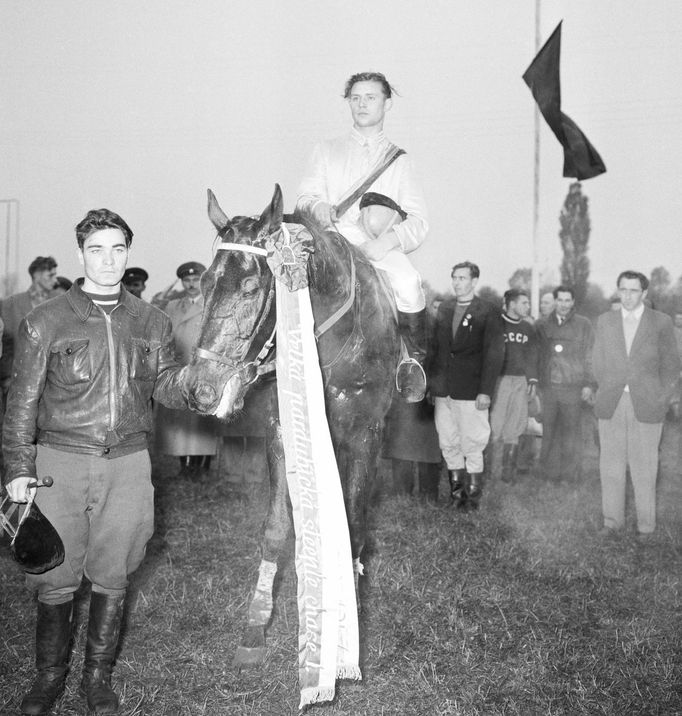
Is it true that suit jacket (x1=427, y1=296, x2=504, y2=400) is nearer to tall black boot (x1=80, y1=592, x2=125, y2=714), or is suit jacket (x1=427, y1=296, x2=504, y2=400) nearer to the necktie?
the necktie

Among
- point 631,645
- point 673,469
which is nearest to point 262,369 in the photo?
point 631,645

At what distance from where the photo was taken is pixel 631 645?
414cm

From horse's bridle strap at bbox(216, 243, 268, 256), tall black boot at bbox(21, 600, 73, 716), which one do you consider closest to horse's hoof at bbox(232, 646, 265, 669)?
tall black boot at bbox(21, 600, 73, 716)

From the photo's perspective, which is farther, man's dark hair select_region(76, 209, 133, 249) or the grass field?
the grass field

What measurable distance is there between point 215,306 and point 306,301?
0.46 metres

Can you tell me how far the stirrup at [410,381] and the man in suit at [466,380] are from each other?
120 inches

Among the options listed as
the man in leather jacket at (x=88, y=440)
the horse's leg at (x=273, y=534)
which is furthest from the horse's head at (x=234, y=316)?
the horse's leg at (x=273, y=534)

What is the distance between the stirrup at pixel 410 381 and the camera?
4.72 metres

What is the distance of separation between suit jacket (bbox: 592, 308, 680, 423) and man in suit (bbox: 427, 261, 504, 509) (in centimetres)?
128

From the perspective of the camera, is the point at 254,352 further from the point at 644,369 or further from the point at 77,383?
the point at 644,369

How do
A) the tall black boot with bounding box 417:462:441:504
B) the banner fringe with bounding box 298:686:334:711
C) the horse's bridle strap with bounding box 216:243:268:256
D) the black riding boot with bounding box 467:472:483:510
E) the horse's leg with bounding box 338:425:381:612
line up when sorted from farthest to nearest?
the tall black boot with bounding box 417:462:441:504 → the black riding boot with bounding box 467:472:483:510 → the horse's leg with bounding box 338:425:381:612 → the horse's bridle strap with bounding box 216:243:268:256 → the banner fringe with bounding box 298:686:334:711

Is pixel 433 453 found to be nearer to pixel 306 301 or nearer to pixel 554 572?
pixel 554 572

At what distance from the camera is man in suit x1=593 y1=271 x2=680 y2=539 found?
6461 mm

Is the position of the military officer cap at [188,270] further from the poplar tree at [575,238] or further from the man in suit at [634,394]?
the poplar tree at [575,238]
